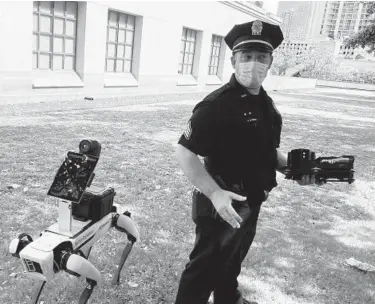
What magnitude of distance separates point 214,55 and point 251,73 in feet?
78.4

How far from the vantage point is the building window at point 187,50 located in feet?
70.2

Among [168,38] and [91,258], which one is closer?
[91,258]

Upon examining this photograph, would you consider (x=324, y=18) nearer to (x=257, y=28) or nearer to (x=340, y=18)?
(x=340, y=18)

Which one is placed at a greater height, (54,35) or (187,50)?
(187,50)

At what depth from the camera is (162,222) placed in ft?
14.7

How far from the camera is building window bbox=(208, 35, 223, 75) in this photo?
2494 centimetres

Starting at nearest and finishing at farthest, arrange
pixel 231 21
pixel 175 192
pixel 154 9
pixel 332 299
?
1. pixel 332 299
2. pixel 175 192
3. pixel 154 9
4. pixel 231 21

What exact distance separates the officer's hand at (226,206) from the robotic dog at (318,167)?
25.3 inches

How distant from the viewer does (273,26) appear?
2.36 m

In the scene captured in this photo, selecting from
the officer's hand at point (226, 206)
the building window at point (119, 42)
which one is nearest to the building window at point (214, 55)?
the building window at point (119, 42)

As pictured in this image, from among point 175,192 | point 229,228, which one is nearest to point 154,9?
point 175,192

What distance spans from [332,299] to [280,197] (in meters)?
2.63

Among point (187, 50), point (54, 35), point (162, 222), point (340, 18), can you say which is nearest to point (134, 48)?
A: point (54, 35)

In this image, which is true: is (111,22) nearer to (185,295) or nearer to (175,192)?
(175,192)
